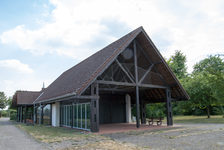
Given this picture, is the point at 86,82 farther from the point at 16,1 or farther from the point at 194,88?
the point at 194,88

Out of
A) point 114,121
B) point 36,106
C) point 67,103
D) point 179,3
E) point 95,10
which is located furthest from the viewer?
point 36,106

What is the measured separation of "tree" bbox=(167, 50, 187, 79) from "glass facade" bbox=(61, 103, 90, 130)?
3127 centimetres

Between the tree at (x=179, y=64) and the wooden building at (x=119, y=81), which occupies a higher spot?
the tree at (x=179, y=64)

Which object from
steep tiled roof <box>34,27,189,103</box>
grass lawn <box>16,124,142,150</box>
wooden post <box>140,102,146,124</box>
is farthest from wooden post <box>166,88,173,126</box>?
grass lawn <box>16,124,142,150</box>

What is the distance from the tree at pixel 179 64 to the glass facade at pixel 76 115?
31268 mm

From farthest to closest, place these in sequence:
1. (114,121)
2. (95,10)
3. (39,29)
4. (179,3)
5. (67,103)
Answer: (114,121) < (67,103) < (39,29) < (95,10) < (179,3)

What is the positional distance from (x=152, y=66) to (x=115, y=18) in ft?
15.3

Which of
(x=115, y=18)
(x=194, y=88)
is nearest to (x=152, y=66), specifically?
(x=115, y=18)

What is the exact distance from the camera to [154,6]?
8305 millimetres

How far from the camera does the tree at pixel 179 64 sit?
43.6 metres

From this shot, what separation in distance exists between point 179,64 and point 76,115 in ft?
120

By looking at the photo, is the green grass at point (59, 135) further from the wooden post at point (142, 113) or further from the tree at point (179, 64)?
the tree at point (179, 64)

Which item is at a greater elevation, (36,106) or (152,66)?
(152,66)

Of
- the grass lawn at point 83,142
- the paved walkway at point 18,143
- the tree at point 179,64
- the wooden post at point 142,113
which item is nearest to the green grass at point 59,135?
the grass lawn at point 83,142
